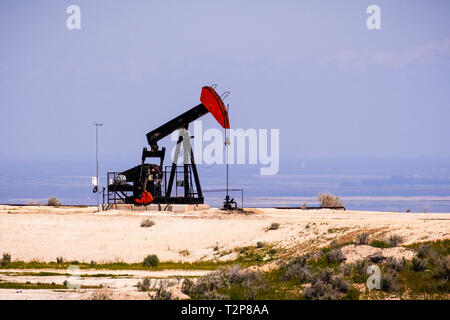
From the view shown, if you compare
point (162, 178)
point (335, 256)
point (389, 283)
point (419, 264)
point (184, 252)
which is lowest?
point (184, 252)

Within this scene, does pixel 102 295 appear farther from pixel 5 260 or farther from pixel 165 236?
pixel 165 236

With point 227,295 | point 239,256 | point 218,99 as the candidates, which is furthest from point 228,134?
point 227,295

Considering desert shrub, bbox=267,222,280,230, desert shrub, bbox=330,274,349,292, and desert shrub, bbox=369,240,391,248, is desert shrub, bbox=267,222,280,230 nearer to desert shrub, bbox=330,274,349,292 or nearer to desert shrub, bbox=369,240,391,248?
desert shrub, bbox=369,240,391,248

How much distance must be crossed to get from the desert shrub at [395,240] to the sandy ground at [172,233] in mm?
493

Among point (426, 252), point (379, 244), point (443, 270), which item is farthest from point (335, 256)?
point (443, 270)

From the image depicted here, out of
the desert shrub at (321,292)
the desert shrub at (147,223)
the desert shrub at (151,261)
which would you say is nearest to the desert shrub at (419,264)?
the desert shrub at (321,292)

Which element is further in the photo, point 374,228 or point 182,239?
point 182,239

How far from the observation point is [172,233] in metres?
36.5

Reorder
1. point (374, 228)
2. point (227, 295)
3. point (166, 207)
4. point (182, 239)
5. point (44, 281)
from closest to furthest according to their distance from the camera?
1. point (227, 295)
2. point (44, 281)
3. point (374, 228)
4. point (182, 239)
5. point (166, 207)

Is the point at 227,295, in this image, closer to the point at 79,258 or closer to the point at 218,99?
the point at 79,258

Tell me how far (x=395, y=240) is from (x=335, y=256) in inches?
99.7

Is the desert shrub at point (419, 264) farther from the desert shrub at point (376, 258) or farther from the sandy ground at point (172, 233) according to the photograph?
the sandy ground at point (172, 233)

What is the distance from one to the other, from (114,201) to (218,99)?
871 centimetres
